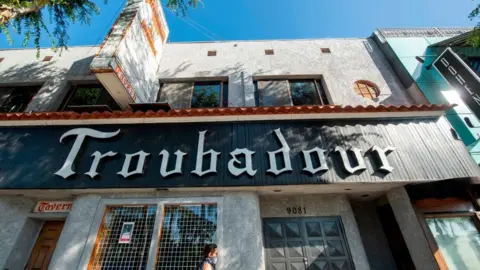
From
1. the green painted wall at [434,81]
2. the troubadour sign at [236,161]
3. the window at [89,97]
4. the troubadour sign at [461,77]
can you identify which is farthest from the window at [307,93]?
the window at [89,97]

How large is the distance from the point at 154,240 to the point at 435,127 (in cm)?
777

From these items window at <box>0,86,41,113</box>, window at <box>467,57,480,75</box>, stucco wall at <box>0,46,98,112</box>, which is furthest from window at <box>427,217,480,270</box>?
window at <box>0,86,41,113</box>

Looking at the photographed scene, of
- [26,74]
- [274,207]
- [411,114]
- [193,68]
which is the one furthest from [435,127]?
[26,74]

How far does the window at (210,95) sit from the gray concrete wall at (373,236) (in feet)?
17.9

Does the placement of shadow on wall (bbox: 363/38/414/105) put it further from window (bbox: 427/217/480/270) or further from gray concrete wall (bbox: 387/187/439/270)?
window (bbox: 427/217/480/270)

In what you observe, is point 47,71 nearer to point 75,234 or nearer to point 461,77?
point 75,234

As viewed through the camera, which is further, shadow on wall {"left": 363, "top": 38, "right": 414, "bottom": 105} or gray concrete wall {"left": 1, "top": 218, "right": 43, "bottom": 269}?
shadow on wall {"left": 363, "top": 38, "right": 414, "bottom": 105}

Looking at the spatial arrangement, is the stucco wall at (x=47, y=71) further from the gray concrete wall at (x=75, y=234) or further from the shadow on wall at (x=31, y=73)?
the gray concrete wall at (x=75, y=234)

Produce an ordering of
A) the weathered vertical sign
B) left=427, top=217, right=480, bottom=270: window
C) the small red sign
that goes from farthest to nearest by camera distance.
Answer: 1. the weathered vertical sign
2. the small red sign
3. left=427, top=217, right=480, bottom=270: window

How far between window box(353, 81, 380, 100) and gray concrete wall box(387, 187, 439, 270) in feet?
12.5

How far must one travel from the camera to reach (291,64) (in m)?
9.02

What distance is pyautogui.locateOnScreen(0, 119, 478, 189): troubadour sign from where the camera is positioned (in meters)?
5.24

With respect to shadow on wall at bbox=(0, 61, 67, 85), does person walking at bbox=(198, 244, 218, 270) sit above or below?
below

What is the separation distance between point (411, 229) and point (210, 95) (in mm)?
7146
